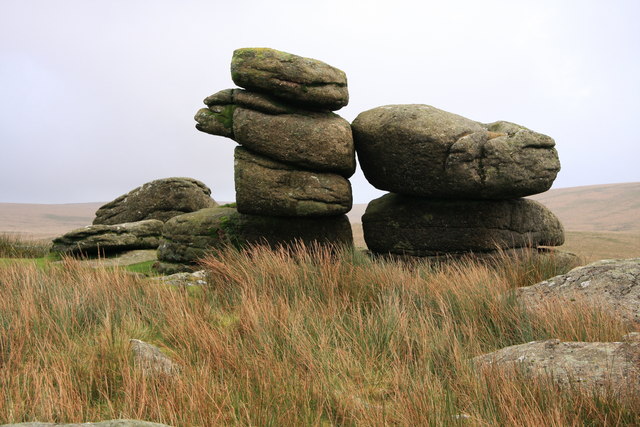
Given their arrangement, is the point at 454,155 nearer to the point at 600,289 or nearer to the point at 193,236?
the point at 600,289

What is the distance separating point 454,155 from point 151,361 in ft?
30.2

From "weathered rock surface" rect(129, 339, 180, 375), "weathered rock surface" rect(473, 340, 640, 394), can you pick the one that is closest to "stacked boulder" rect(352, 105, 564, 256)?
"weathered rock surface" rect(473, 340, 640, 394)

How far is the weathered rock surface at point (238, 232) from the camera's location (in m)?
12.3

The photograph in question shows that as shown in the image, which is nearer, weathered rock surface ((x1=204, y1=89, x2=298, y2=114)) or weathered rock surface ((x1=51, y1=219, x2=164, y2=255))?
weathered rock surface ((x1=204, y1=89, x2=298, y2=114))

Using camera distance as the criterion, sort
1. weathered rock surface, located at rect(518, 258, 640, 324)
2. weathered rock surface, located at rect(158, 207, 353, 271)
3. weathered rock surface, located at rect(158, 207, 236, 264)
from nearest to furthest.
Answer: weathered rock surface, located at rect(518, 258, 640, 324)
weathered rock surface, located at rect(158, 207, 353, 271)
weathered rock surface, located at rect(158, 207, 236, 264)

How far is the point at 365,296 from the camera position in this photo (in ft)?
23.6

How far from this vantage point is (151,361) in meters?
4.22

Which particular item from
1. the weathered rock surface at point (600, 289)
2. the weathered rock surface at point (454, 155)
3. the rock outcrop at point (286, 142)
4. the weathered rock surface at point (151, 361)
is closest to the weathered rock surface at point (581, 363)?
the weathered rock surface at point (600, 289)

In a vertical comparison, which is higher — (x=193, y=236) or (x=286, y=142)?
(x=286, y=142)

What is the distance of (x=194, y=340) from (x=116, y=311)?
1458mm

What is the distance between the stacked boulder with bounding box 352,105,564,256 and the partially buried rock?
105cm

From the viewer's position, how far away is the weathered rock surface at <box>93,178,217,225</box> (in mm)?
17797

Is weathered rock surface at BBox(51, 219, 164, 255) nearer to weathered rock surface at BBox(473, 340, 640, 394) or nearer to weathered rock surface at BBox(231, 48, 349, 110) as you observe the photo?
weathered rock surface at BBox(231, 48, 349, 110)

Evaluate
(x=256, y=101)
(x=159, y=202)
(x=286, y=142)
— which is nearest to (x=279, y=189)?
(x=286, y=142)
